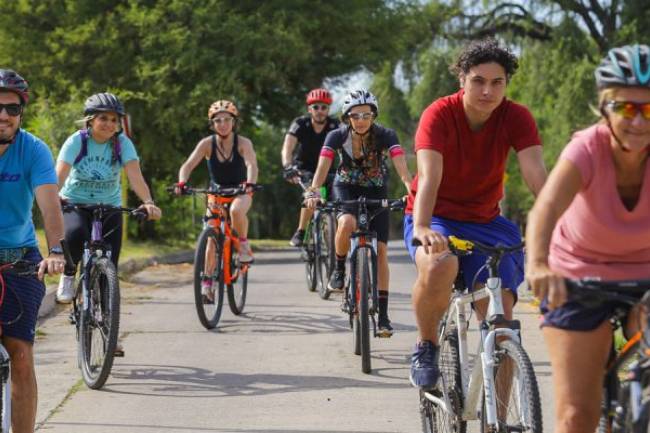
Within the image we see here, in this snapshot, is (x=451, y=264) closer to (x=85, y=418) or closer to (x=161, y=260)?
(x=85, y=418)

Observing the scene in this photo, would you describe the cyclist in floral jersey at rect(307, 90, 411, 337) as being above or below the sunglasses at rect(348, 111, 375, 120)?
below

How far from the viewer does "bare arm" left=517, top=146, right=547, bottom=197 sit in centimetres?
593

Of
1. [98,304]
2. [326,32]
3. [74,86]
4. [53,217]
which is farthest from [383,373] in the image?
[326,32]

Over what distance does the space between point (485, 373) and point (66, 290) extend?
14.6ft

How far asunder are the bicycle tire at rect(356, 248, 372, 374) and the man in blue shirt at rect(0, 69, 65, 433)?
3399mm

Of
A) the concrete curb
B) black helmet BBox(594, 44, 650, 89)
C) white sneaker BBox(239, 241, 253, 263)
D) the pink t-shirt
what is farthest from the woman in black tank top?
black helmet BBox(594, 44, 650, 89)

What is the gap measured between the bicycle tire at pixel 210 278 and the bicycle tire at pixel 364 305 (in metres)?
1.92

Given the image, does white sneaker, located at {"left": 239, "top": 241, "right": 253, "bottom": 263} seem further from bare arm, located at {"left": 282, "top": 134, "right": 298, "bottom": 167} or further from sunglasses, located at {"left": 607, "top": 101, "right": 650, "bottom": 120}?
sunglasses, located at {"left": 607, "top": 101, "right": 650, "bottom": 120}

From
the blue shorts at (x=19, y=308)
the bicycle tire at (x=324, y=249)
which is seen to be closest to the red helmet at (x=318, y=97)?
the bicycle tire at (x=324, y=249)

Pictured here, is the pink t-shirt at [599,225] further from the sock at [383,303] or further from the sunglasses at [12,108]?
the sock at [383,303]

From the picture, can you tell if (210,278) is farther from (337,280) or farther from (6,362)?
(6,362)

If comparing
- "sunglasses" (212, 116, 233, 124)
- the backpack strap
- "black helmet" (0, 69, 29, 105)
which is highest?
"black helmet" (0, 69, 29, 105)

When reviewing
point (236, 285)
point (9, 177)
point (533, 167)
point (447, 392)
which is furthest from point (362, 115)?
point (9, 177)

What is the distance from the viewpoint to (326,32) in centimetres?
2705
